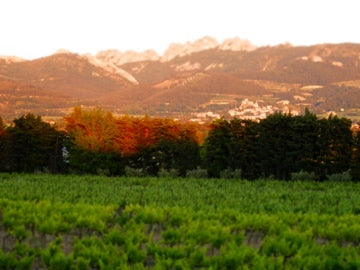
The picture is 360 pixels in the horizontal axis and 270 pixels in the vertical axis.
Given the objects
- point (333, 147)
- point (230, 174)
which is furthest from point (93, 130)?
point (333, 147)

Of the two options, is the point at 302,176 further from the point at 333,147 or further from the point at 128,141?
the point at 128,141

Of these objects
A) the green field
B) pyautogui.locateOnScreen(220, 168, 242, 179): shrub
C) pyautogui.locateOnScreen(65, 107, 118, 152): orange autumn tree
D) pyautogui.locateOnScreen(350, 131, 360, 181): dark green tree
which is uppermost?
pyautogui.locateOnScreen(65, 107, 118, 152): orange autumn tree

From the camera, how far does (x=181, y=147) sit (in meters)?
71.4

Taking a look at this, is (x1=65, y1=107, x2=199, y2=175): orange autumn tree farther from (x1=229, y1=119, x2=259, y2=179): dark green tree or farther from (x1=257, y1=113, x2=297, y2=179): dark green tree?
(x1=257, y1=113, x2=297, y2=179): dark green tree

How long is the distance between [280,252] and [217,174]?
48.3 metres

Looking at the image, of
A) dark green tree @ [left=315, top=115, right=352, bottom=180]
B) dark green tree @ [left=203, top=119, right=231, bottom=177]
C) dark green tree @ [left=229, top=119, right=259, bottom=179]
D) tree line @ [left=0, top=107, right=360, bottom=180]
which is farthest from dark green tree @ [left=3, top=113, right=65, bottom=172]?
dark green tree @ [left=315, top=115, right=352, bottom=180]

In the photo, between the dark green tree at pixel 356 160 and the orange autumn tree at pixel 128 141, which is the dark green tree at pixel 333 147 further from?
the orange autumn tree at pixel 128 141

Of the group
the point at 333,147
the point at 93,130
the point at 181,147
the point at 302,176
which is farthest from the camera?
the point at 93,130

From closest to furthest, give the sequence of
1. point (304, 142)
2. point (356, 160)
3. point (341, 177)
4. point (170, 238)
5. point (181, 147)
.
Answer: point (170, 238)
point (341, 177)
point (356, 160)
point (304, 142)
point (181, 147)

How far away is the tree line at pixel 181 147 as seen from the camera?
58.2 m

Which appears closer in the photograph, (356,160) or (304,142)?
(356,160)

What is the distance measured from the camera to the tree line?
58.2 m

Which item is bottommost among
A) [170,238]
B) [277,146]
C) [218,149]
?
[218,149]

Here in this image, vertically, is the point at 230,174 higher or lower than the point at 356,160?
lower
